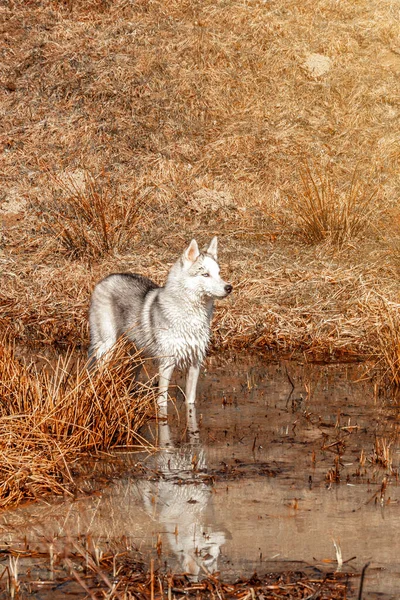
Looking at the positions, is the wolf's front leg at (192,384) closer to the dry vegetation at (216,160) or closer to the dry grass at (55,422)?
the dry grass at (55,422)

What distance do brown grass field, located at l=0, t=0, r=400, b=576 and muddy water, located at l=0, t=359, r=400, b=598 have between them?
0.50 meters

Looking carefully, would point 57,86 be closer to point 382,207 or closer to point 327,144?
point 327,144

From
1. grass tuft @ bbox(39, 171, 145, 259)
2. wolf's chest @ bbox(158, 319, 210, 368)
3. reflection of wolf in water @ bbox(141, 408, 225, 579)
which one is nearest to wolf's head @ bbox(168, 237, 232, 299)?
wolf's chest @ bbox(158, 319, 210, 368)

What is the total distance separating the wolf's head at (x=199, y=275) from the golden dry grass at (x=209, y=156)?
2077 millimetres

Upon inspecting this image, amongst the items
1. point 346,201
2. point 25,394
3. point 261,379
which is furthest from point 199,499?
point 346,201

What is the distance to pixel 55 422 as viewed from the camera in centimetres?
664

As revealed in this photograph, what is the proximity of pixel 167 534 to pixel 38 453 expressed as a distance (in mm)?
1266

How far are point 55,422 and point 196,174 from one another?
1103 cm

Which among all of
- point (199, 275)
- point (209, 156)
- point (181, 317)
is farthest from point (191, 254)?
point (209, 156)

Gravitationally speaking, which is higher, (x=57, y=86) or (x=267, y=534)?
(x=57, y=86)

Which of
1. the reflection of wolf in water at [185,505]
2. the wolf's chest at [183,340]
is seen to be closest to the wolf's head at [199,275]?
the wolf's chest at [183,340]

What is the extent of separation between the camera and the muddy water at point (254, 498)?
5094mm

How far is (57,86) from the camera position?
20.0m

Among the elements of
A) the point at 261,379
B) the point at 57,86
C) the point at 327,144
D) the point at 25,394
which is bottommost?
the point at 261,379
